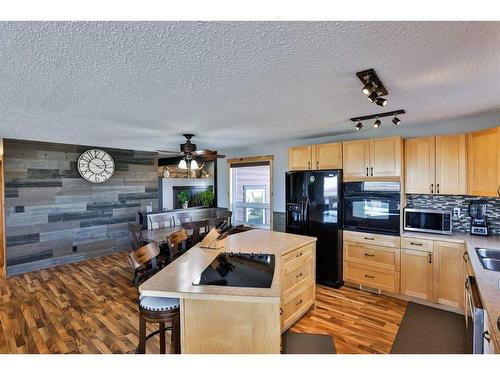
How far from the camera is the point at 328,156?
12.1 feet

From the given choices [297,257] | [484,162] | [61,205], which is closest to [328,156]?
[484,162]

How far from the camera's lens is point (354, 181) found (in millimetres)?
3469

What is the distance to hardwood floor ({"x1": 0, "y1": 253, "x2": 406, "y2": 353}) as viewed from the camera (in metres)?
2.29

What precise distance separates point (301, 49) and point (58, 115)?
2.63 metres

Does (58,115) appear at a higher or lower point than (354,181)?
higher

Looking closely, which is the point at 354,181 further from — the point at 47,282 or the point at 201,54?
the point at 47,282

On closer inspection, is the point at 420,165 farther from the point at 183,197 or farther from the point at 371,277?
the point at 183,197

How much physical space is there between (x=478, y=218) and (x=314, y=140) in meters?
2.34

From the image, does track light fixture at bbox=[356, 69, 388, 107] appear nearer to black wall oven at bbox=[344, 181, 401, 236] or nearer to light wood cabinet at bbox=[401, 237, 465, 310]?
black wall oven at bbox=[344, 181, 401, 236]

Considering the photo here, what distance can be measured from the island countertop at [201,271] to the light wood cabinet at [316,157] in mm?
1399

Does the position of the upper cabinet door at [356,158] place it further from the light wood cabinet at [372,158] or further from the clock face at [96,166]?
the clock face at [96,166]

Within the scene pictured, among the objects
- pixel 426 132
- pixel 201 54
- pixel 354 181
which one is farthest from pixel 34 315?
pixel 426 132

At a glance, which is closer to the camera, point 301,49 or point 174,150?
point 301,49
